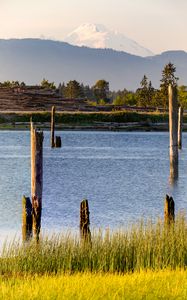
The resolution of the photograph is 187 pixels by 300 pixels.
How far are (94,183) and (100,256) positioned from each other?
2886cm

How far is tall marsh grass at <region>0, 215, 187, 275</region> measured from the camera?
18703 mm

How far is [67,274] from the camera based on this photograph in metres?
17.4

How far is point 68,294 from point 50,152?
6196 centimetres

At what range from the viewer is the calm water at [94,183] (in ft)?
110

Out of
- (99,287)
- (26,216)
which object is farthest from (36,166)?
(99,287)

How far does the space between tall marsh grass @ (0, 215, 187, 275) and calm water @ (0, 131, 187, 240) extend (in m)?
9.25

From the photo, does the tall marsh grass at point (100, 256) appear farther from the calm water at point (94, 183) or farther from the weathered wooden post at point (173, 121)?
the weathered wooden post at point (173, 121)

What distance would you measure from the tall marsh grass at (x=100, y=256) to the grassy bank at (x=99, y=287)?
2001mm

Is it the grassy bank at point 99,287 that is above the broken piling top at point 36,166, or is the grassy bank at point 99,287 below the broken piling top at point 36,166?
below

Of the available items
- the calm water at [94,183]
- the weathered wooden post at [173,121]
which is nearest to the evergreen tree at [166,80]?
the calm water at [94,183]

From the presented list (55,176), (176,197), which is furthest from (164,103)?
(176,197)

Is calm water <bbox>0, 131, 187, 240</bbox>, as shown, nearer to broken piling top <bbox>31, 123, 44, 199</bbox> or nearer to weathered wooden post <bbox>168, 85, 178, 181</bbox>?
broken piling top <bbox>31, 123, 44, 199</bbox>

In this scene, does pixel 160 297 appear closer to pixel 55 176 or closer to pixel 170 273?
pixel 170 273

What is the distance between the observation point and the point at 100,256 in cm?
1917
